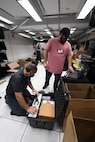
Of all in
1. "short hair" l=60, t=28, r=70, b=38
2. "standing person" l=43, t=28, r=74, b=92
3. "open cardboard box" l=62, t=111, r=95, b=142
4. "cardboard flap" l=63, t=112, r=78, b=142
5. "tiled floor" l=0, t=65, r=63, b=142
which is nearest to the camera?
"cardboard flap" l=63, t=112, r=78, b=142

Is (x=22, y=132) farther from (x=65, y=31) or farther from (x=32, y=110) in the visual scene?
(x=65, y=31)

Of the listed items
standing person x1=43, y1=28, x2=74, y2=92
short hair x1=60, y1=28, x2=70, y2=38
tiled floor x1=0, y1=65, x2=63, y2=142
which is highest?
short hair x1=60, y1=28, x2=70, y2=38

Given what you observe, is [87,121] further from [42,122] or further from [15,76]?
[15,76]

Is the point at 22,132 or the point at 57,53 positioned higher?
the point at 57,53

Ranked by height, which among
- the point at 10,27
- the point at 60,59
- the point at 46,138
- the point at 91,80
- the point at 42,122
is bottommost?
the point at 46,138

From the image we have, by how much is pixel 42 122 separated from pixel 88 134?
2.05 ft

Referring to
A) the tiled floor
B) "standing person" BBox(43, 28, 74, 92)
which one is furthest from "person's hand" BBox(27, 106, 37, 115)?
"standing person" BBox(43, 28, 74, 92)

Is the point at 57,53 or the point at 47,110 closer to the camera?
the point at 47,110

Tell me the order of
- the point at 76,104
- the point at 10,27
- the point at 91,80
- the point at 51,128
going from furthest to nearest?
the point at 10,27 < the point at 91,80 < the point at 51,128 < the point at 76,104

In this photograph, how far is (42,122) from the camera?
1.34 m

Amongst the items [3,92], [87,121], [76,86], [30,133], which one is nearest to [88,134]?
[87,121]

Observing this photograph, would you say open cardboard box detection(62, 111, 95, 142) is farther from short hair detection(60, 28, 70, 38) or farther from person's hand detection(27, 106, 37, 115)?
short hair detection(60, 28, 70, 38)

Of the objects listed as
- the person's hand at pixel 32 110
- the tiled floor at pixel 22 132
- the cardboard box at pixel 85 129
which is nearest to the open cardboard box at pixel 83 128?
the cardboard box at pixel 85 129

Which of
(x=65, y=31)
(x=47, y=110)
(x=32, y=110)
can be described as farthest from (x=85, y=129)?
(x=65, y=31)
